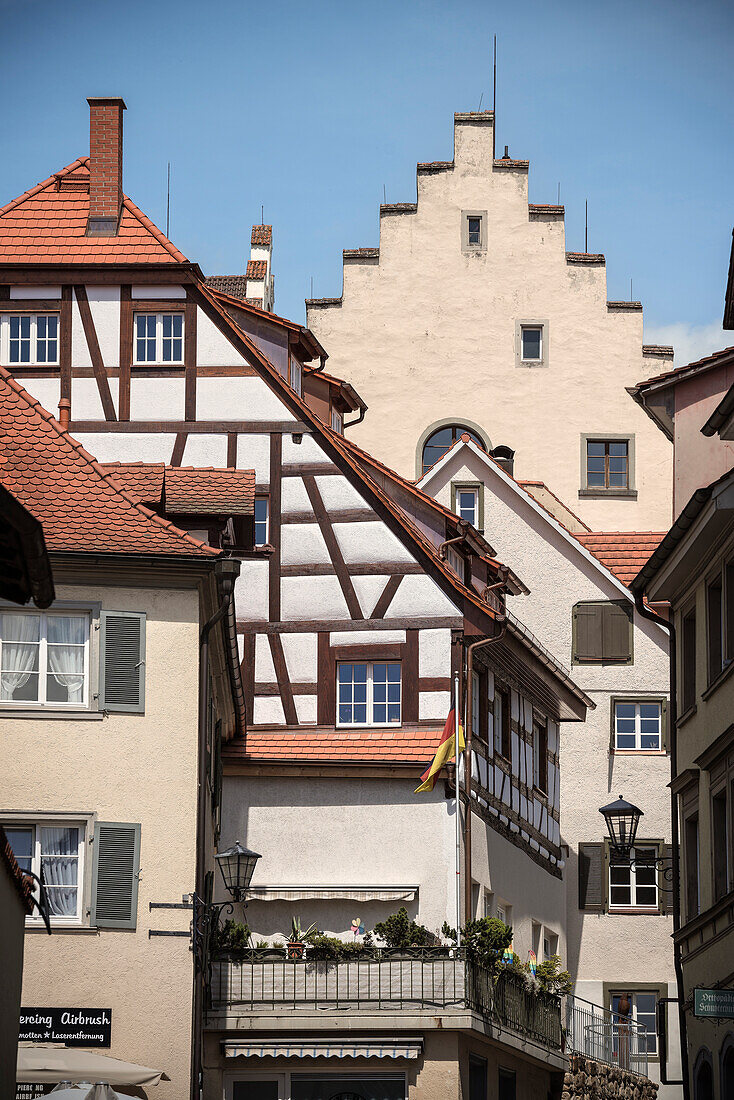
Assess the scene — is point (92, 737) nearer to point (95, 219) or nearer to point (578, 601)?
point (95, 219)

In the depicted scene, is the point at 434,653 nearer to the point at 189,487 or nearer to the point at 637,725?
the point at 189,487

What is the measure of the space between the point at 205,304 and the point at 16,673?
9874mm

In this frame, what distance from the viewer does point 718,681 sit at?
24.0m

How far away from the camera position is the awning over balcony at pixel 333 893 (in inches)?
1186

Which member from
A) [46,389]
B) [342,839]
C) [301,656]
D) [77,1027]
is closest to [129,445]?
[46,389]

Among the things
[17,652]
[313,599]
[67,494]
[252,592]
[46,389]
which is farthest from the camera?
[46,389]

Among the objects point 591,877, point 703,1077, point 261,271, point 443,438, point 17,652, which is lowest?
point 703,1077

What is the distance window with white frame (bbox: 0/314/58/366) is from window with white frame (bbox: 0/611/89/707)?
9.18 metres

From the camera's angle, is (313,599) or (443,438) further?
(443,438)

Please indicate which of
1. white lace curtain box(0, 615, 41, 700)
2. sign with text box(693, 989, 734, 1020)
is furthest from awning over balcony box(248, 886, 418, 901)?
sign with text box(693, 989, 734, 1020)

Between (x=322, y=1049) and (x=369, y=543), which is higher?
(x=369, y=543)

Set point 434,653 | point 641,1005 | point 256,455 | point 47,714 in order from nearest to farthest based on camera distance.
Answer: point 47,714
point 434,653
point 256,455
point 641,1005

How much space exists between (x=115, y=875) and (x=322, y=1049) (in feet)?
16.7

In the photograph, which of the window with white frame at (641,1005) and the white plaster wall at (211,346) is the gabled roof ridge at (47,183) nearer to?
the white plaster wall at (211,346)
